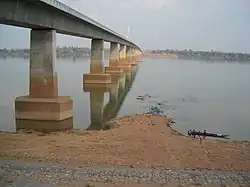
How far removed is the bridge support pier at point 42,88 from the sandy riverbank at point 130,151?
5.90 metres

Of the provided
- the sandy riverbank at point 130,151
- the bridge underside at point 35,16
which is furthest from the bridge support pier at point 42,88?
the sandy riverbank at point 130,151

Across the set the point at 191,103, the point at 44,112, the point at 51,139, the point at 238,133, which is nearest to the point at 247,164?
the point at 51,139

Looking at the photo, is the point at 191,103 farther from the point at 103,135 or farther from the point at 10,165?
the point at 10,165

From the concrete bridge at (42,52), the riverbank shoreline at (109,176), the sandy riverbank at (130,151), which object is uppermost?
the concrete bridge at (42,52)

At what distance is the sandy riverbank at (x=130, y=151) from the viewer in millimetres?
11711

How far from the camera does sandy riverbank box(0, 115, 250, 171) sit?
11711 mm

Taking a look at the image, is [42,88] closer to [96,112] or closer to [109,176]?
[96,112]

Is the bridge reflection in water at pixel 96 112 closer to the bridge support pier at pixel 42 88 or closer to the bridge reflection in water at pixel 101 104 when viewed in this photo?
the bridge reflection in water at pixel 101 104

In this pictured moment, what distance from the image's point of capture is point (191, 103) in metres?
35.2

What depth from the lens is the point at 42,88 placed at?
81.4ft

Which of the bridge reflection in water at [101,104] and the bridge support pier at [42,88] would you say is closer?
the bridge support pier at [42,88]

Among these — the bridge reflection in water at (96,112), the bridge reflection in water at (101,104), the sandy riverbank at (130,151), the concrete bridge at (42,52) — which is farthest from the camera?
the bridge reflection in water at (101,104)

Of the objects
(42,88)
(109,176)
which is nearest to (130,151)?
(109,176)

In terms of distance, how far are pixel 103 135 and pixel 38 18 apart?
8.97 meters
